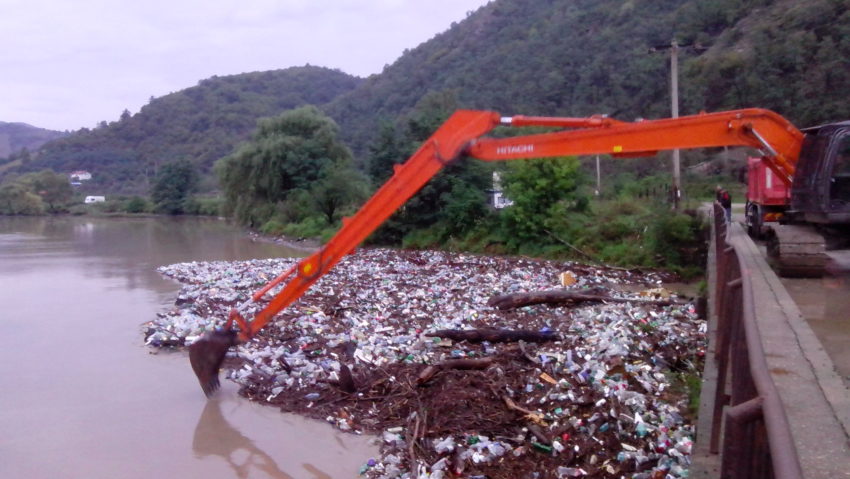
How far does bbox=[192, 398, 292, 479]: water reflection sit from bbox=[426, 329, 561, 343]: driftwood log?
3.04 m

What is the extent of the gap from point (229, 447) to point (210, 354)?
1261 mm

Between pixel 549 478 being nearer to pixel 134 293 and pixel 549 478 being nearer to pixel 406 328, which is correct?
pixel 406 328

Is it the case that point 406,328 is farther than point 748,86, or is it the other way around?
point 748,86

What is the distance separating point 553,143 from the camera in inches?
234

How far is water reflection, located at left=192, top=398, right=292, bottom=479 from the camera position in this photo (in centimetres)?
650

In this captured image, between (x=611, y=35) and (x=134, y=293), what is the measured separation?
1697 inches

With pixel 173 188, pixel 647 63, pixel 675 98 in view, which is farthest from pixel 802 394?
pixel 173 188

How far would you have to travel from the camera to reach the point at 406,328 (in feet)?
34.0

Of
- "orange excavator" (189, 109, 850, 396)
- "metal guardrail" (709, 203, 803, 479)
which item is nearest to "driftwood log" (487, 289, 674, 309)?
"orange excavator" (189, 109, 850, 396)

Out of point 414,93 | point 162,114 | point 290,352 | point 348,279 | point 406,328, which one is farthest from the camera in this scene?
point 162,114

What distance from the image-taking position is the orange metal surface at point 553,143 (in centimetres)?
569

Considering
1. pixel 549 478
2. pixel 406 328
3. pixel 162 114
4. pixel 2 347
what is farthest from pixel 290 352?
pixel 162 114

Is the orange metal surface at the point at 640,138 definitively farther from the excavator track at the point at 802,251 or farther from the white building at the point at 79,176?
the white building at the point at 79,176

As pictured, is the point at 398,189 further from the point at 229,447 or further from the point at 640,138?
the point at 229,447
